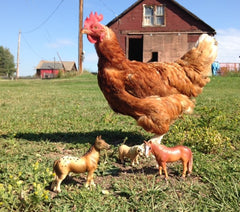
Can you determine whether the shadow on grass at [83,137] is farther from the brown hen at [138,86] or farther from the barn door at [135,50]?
the barn door at [135,50]

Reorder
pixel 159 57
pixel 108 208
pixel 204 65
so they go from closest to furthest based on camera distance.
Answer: pixel 108 208 → pixel 204 65 → pixel 159 57

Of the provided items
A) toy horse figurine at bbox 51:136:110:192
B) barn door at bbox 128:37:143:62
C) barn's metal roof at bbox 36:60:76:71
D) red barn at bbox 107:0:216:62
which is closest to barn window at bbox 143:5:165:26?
red barn at bbox 107:0:216:62

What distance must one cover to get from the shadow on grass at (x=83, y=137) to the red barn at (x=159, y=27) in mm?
19928

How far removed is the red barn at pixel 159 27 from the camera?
2303 cm

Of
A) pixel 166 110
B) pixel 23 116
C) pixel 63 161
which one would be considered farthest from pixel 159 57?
pixel 63 161

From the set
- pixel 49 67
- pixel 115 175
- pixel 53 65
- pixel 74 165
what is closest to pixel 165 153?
pixel 115 175

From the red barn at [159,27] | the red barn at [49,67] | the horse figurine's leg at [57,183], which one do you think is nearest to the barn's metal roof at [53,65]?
the red barn at [49,67]

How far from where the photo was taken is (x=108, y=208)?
2221 millimetres

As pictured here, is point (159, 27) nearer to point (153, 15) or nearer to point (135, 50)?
point (153, 15)

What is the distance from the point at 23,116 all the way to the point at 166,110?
170 inches

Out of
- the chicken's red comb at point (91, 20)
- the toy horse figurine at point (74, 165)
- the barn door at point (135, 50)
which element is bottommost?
the toy horse figurine at point (74, 165)

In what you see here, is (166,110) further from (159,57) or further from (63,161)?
(159,57)

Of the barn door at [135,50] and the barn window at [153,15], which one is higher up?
the barn window at [153,15]

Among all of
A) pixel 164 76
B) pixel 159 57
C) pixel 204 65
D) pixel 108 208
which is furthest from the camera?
pixel 159 57
